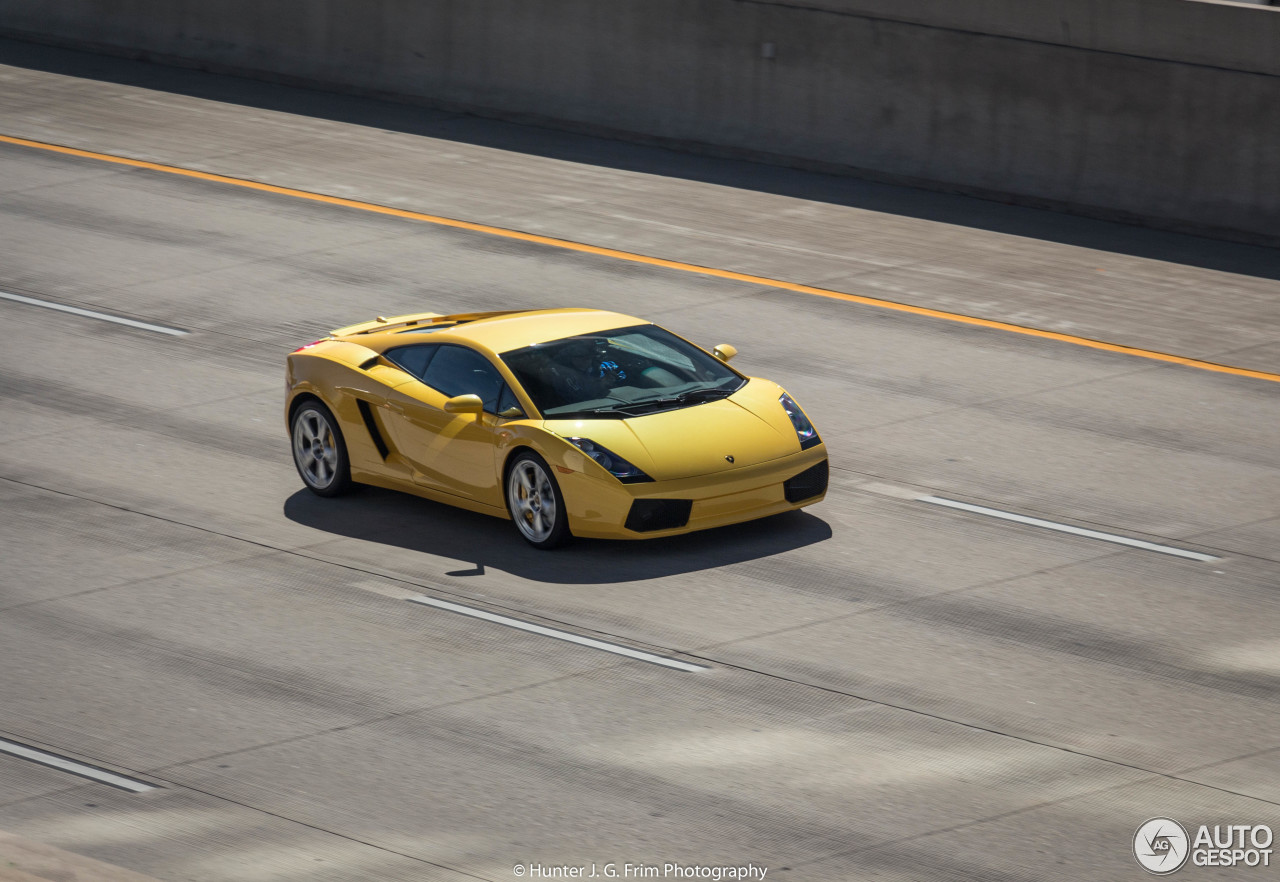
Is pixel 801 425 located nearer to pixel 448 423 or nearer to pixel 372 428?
pixel 448 423

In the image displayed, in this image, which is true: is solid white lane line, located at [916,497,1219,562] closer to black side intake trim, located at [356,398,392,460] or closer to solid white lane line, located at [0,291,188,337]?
black side intake trim, located at [356,398,392,460]

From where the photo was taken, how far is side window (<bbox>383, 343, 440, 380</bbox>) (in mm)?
13328

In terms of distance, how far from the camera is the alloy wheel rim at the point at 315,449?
13742 millimetres

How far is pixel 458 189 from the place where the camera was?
23.3 meters

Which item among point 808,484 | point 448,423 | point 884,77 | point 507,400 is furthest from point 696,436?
point 884,77

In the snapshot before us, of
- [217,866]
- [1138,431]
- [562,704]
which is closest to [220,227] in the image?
[1138,431]

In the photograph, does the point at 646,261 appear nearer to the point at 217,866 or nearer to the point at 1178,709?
the point at 1178,709

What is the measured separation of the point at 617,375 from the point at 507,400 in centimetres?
71

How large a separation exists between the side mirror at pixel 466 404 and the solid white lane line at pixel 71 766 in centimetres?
377

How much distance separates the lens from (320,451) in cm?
1382

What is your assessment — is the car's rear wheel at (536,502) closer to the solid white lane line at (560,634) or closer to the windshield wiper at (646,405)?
the windshield wiper at (646,405)

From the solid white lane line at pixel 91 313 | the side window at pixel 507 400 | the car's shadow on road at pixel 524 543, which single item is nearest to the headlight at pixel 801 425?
the car's shadow on road at pixel 524 543

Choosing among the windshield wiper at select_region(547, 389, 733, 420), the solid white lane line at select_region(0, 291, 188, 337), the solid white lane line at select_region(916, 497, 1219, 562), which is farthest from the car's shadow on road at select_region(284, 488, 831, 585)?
the solid white lane line at select_region(0, 291, 188, 337)

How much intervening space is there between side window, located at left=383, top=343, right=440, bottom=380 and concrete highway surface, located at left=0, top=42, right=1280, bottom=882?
0.94 metres
